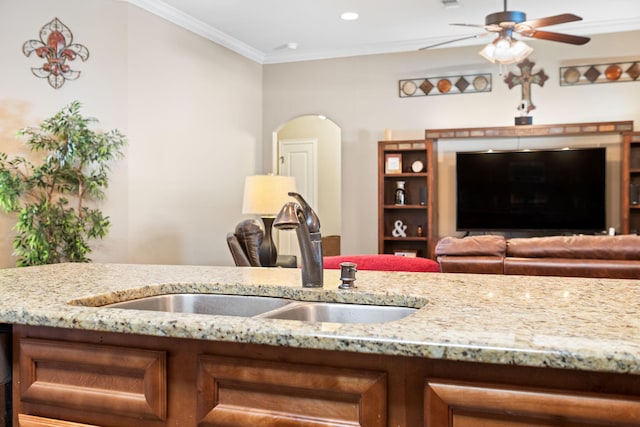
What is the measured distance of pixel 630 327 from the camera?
1.11m

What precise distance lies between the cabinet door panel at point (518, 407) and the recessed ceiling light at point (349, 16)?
5336 millimetres

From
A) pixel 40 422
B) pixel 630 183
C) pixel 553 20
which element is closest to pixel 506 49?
pixel 553 20

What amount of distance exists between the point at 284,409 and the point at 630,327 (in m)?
0.69

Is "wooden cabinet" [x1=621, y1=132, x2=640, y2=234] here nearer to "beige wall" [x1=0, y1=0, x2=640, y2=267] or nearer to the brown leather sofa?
"beige wall" [x1=0, y1=0, x2=640, y2=267]

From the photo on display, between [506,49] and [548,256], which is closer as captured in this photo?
[548,256]

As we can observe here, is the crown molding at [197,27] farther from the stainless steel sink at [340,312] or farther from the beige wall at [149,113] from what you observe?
the stainless steel sink at [340,312]

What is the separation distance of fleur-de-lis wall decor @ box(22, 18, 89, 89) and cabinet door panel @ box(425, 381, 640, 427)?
4606 millimetres

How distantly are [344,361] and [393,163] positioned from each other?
5.80 metres

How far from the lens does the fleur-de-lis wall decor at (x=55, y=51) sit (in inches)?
186

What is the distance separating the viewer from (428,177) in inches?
264

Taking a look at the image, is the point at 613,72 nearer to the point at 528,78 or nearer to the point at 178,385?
the point at 528,78

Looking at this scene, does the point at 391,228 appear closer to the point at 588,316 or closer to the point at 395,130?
the point at 395,130

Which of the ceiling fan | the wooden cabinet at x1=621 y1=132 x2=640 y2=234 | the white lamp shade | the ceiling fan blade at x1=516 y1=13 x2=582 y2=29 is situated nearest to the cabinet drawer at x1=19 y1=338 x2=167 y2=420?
the ceiling fan

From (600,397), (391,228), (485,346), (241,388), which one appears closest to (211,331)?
(241,388)
